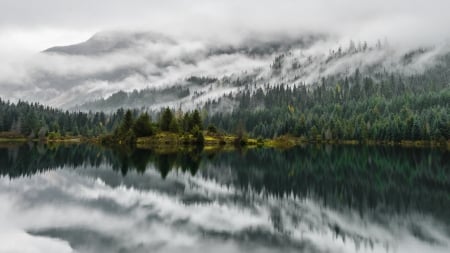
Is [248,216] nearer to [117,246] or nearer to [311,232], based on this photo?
[311,232]

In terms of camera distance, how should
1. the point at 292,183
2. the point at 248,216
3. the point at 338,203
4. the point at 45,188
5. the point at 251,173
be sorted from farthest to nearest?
the point at 251,173 < the point at 292,183 < the point at 45,188 < the point at 338,203 < the point at 248,216

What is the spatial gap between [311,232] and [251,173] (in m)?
32.6

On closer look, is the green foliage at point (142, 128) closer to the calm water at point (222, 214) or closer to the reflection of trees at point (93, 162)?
the reflection of trees at point (93, 162)

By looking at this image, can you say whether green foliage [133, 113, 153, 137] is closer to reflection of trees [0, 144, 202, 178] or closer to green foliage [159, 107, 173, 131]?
green foliage [159, 107, 173, 131]

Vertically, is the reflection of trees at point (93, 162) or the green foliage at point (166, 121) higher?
the green foliage at point (166, 121)

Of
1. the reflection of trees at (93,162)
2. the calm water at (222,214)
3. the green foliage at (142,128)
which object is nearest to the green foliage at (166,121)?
the green foliage at (142,128)

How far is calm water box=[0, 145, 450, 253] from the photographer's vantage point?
21.6 metres

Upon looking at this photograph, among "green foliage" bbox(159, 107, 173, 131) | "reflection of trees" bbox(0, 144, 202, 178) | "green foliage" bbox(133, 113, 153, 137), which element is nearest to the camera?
"reflection of trees" bbox(0, 144, 202, 178)

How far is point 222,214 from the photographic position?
2973 centimetres

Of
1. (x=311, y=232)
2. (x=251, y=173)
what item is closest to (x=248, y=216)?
(x=311, y=232)

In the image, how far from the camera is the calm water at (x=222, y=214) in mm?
21578

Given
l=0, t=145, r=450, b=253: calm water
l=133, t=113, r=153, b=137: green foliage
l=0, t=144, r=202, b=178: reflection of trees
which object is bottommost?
l=0, t=145, r=450, b=253: calm water

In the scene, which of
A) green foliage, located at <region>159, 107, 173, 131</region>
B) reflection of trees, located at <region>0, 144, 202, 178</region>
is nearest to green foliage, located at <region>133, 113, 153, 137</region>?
green foliage, located at <region>159, 107, 173, 131</region>

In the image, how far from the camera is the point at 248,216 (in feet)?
95.3
